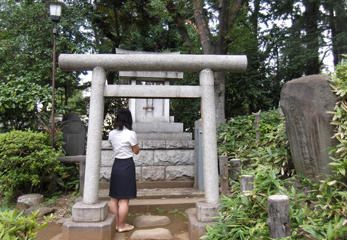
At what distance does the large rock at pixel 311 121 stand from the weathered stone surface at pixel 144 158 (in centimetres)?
311

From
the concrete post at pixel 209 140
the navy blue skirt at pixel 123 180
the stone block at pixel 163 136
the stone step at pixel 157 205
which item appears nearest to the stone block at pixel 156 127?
the stone block at pixel 163 136

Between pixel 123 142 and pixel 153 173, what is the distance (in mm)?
2038

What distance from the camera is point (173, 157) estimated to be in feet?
18.7

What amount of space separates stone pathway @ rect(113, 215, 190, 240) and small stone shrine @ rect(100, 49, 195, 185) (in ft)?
4.44

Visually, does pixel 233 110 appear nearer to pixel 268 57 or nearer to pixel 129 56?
pixel 268 57

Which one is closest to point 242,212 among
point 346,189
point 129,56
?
point 346,189

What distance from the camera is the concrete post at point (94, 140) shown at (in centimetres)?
360

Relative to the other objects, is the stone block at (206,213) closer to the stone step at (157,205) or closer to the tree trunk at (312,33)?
the stone step at (157,205)

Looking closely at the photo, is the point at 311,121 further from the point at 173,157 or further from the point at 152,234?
the point at 173,157

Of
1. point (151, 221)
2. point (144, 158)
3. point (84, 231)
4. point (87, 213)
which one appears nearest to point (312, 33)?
point (144, 158)

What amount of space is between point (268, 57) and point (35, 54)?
8.84m

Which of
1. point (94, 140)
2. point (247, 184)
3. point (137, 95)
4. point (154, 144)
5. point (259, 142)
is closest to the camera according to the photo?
point (247, 184)

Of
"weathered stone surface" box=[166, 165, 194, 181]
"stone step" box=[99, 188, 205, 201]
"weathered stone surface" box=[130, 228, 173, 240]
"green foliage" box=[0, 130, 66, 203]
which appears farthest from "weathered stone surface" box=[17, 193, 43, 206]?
"weathered stone surface" box=[166, 165, 194, 181]

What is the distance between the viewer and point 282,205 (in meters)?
2.10
